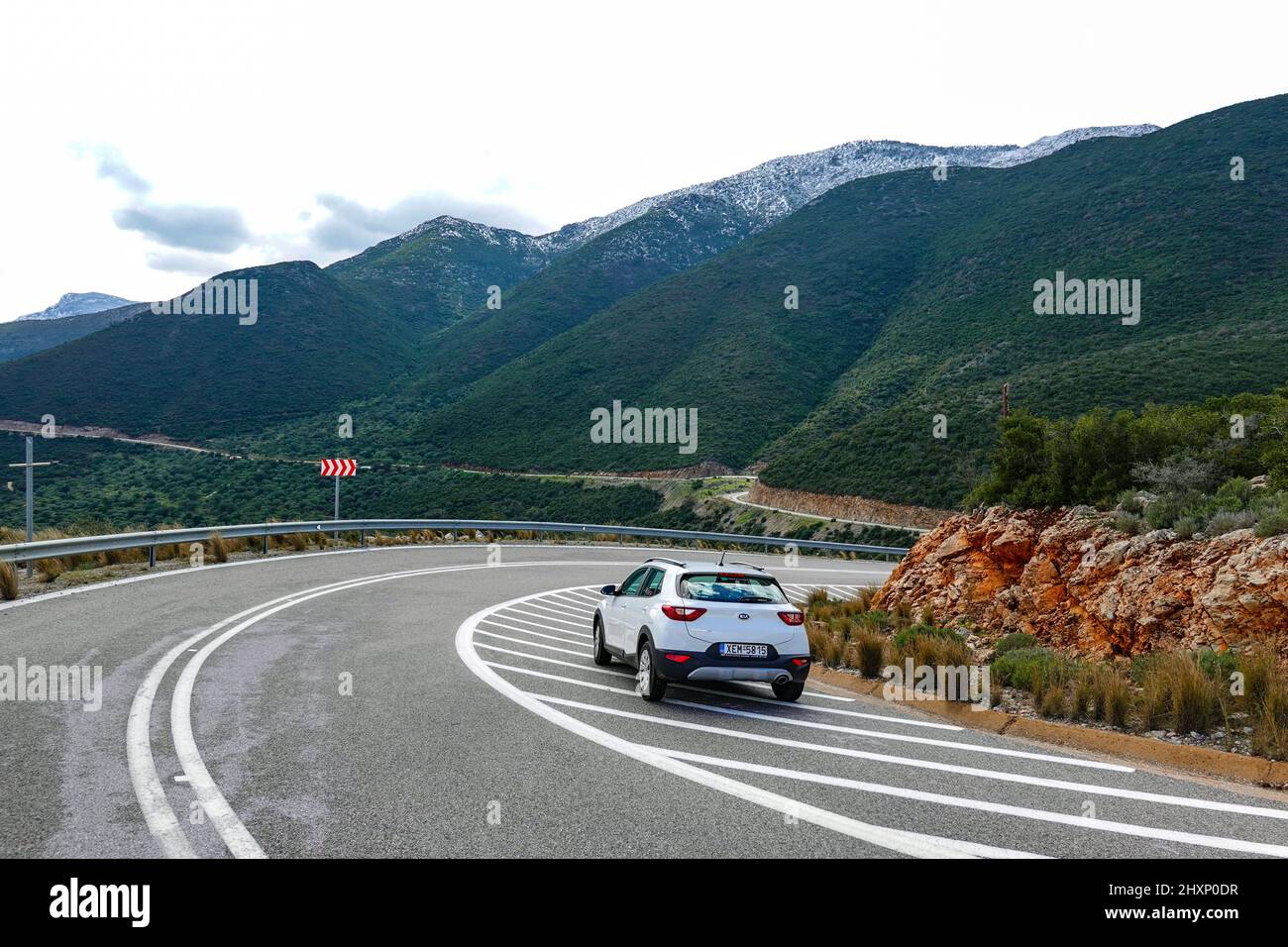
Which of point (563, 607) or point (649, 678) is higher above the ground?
point (649, 678)

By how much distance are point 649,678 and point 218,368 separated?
331ft

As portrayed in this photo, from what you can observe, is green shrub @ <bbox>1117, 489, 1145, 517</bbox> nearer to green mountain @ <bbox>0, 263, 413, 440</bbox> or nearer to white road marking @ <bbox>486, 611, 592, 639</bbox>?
white road marking @ <bbox>486, 611, 592, 639</bbox>

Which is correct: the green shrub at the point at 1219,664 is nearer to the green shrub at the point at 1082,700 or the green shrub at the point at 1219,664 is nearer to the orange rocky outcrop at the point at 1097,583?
the orange rocky outcrop at the point at 1097,583

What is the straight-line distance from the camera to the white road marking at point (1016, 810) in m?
4.57

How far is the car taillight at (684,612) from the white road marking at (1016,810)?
1.92 meters

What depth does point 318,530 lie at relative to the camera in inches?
981

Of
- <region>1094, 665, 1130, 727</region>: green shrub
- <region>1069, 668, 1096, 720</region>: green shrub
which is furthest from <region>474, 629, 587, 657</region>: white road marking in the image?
<region>1094, 665, 1130, 727</region>: green shrub

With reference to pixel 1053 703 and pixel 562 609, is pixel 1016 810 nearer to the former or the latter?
pixel 1053 703

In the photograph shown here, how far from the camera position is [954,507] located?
126 ft

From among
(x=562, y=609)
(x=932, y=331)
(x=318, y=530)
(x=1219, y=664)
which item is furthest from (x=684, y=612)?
(x=932, y=331)
